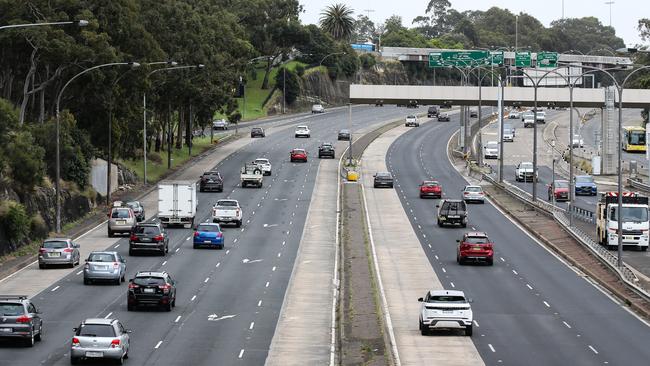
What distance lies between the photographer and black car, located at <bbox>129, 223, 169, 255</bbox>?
6475cm

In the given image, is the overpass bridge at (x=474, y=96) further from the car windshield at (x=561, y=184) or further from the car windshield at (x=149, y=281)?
the car windshield at (x=149, y=281)

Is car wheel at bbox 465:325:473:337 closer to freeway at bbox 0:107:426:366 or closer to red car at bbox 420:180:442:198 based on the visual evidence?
freeway at bbox 0:107:426:366

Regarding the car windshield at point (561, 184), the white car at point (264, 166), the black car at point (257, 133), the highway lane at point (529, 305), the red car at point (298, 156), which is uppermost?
the black car at point (257, 133)

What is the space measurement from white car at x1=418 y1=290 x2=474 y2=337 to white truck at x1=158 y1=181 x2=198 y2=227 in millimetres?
35528

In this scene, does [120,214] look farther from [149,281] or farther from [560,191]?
[560,191]

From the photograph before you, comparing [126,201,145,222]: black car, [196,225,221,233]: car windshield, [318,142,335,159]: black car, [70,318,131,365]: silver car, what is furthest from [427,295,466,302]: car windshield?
[318,142,335,159]: black car

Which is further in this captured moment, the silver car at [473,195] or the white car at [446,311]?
the silver car at [473,195]

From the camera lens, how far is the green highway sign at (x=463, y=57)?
134 meters

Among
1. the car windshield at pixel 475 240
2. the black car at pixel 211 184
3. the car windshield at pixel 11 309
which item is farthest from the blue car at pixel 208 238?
the black car at pixel 211 184

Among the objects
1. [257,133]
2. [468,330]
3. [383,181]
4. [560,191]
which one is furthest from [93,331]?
[257,133]

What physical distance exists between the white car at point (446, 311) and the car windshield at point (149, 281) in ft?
31.9

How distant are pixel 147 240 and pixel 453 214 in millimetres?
21692

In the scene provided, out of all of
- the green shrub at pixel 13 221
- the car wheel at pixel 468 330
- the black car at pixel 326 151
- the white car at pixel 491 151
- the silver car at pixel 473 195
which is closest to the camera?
the car wheel at pixel 468 330

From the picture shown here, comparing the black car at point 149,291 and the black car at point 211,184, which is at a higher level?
the black car at point 211,184
